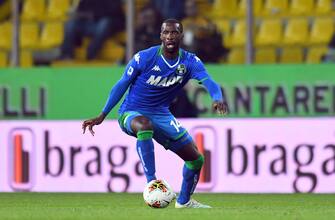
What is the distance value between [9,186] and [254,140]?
3.21 meters

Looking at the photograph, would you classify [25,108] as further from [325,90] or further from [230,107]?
[325,90]

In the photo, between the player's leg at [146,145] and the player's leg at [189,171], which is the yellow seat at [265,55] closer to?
the player's leg at [189,171]

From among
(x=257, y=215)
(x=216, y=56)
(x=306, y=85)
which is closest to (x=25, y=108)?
(x=216, y=56)

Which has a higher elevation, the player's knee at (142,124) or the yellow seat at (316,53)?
the player's knee at (142,124)

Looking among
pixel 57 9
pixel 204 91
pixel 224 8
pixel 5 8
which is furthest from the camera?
pixel 5 8

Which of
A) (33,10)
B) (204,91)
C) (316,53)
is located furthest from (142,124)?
(33,10)

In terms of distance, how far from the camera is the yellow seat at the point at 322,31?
16203 mm

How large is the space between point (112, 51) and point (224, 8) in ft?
5.75

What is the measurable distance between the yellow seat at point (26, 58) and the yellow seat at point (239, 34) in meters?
3.06

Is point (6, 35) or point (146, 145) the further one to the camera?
point (6, 35)

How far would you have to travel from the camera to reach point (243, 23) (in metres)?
16.6

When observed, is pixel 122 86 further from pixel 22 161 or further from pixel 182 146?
pixel 22 161

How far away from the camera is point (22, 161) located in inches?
586

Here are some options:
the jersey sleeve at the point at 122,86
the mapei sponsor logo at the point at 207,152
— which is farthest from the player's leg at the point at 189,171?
the mapei sponsor logo at the point at 207,152
